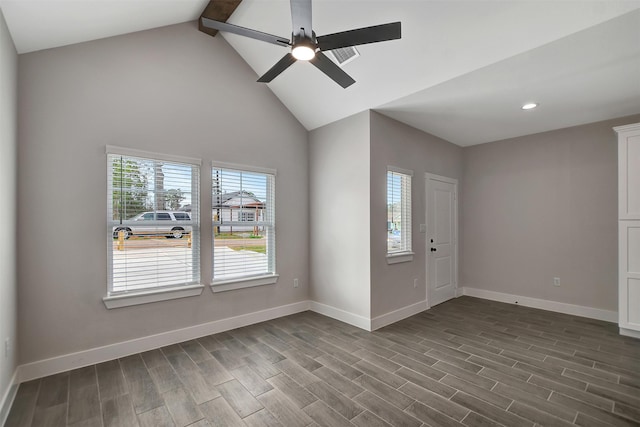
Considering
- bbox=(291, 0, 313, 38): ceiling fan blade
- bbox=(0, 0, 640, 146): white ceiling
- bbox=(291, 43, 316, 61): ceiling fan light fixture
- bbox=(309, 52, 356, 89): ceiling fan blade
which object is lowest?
bbox=(291, 43, 316, 61): ceiling fan light fixture

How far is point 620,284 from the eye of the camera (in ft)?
11.7

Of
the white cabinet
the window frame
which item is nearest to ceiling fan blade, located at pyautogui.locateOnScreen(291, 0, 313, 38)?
the window frame

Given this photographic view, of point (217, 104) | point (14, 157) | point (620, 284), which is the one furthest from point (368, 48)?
point (620, 284)

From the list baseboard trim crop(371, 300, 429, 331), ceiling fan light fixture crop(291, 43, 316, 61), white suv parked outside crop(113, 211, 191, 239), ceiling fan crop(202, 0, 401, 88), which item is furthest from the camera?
baseboard trim crop(371, 300, 429, 331)

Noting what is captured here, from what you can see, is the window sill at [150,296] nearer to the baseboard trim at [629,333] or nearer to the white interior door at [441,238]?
the white interior door at [441,238]

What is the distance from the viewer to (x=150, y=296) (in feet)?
10.5

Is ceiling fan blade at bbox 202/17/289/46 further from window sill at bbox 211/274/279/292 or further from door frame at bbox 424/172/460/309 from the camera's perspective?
door frame at bbox 424/172/460/309

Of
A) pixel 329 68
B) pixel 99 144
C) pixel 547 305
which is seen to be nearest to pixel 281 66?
pixel 329 68

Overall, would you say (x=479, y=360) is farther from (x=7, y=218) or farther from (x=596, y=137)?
(x=7, y=218)

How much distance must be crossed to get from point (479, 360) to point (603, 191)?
3.25 metres

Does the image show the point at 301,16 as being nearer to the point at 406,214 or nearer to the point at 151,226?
the point at 151,226

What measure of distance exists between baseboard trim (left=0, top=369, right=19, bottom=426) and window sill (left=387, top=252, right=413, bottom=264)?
12.4 feet

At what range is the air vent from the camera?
316cm

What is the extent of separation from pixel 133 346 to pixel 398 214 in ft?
11.9
